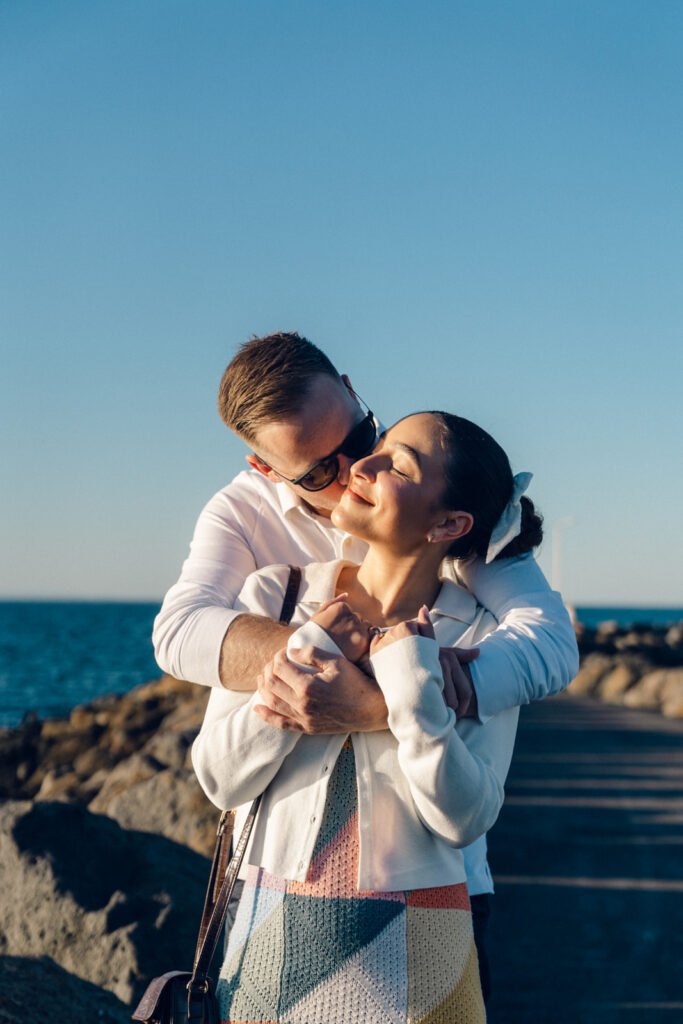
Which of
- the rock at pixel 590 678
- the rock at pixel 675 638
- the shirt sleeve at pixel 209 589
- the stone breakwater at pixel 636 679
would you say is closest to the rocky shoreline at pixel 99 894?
the shirt sleeve at pixel 209 589

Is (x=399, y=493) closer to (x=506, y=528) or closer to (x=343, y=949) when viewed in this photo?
(x=506, y=528)

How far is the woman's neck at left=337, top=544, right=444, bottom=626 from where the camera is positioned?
251 cm

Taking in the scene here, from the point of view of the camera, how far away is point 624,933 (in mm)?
5500

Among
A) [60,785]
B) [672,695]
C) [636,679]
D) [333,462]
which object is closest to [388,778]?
[333,462]

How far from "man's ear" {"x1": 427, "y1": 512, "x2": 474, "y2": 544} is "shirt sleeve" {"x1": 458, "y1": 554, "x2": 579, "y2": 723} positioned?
0.54 ft

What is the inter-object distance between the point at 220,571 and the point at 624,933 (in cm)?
369

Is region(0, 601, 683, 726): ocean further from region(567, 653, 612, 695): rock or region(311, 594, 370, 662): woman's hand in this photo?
region(311, 594, 370, 662): woman's hand

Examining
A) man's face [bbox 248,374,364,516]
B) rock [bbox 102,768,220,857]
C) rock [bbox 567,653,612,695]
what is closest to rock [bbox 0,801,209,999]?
rock [bbox 102,768,220,857]

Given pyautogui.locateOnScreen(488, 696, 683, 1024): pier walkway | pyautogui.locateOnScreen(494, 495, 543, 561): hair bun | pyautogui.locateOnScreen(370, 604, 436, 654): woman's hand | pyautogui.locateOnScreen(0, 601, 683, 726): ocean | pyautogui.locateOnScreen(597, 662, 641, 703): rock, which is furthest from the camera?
pyautogui.locateOnScreen(0, 601, 683, 726): ocean

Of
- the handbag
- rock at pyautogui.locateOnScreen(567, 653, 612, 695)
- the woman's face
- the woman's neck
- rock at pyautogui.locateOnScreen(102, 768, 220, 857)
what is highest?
the woman's face

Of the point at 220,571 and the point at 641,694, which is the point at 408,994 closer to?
the point at 220,571

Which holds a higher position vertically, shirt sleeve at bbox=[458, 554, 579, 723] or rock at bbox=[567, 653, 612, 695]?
shirt sleeve at bbox=[458, 554, 579, 723]

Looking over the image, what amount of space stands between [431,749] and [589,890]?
186 inches

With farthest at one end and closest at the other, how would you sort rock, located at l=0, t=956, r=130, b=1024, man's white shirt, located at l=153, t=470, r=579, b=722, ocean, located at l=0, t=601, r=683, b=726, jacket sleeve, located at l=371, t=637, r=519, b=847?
1. ocean, located at l=0, t=601, r=683, b=726
2. rock, located at l=0, t=956, r=130, b=1024
3. man's white shirt, located at l=153, t=470, r=579, b=722
4. jacket sleeve, located at l=371, t=637, r=519, b=847
